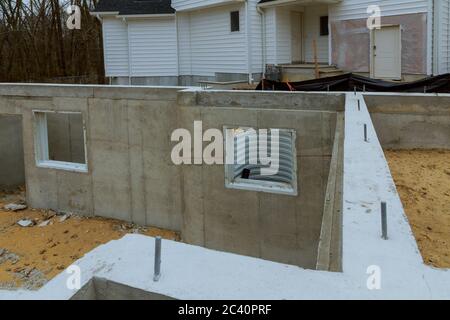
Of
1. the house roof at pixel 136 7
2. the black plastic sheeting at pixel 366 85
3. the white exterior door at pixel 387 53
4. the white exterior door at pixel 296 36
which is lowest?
the black plastic sheeting at pixel 366 85

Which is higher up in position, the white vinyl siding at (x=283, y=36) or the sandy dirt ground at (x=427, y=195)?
the white vinyl siding at (x=283, y=36)

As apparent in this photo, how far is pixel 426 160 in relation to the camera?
6301mm

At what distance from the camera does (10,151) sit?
43.9 ft

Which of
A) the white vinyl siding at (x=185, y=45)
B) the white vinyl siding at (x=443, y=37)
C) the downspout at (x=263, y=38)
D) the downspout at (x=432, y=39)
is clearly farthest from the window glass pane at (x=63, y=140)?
the white vinyl siding at (x=443, y=37)

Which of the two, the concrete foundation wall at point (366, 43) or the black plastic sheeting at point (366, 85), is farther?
the concrete foundation wall at point (366, 43)

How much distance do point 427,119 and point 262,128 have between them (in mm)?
2633

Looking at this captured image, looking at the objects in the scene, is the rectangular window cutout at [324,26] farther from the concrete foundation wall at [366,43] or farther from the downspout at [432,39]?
the downspout at [432,39]

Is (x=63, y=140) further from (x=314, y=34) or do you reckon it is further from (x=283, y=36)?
(x=314, y=34)

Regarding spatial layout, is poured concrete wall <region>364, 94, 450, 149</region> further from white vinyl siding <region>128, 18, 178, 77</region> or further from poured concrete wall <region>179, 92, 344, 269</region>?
white vinyl siding <region>128, 18, 178, 77</region>

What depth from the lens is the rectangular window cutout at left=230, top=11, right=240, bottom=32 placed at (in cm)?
1758

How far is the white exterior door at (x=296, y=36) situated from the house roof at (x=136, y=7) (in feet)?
17.0

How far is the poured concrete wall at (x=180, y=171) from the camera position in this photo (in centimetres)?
772
